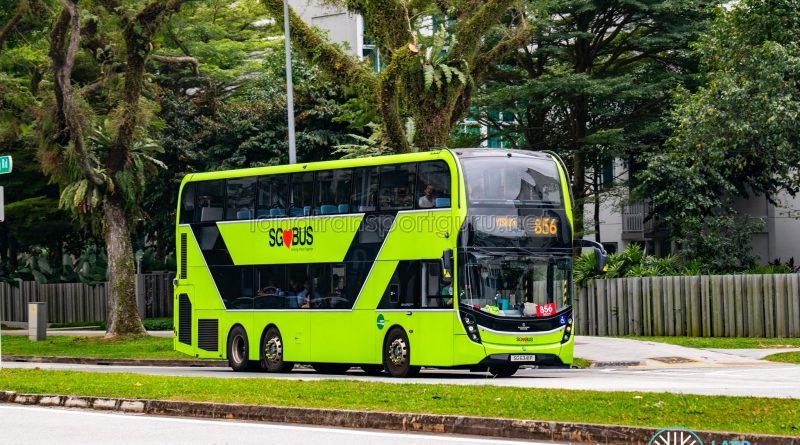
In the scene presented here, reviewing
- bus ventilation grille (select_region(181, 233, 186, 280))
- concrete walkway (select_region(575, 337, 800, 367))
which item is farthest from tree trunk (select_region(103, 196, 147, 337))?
concrete walkway (select_region(575, 337, 800, 367))

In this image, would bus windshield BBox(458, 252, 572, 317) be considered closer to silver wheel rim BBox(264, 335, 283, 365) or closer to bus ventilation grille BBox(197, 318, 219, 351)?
silver wheel rim BBox(264, 335, 283, 365)

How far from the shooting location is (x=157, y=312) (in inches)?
2087

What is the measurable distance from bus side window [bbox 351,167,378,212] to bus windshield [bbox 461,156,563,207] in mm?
2183

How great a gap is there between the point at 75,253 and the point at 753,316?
34.7m

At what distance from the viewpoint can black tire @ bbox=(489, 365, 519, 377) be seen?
960 inches

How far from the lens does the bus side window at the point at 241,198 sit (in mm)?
27172

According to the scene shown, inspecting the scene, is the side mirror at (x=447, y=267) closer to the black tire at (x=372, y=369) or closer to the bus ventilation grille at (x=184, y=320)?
the black tire at (x=372, y=369)

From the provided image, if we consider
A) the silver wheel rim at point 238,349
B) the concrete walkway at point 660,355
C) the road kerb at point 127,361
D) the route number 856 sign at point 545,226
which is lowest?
the road kerb at point 127,361

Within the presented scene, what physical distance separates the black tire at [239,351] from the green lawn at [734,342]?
10585 millimetres

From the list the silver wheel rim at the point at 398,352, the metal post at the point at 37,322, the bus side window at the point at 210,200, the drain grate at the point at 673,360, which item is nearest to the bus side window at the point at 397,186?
the silver wheel rim at the point at 398,352

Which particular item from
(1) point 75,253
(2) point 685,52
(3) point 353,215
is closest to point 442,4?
(3) point 353,215

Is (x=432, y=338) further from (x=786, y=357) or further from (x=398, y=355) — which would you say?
(x=786, y=357)

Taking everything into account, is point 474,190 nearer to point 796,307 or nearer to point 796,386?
point 796,386

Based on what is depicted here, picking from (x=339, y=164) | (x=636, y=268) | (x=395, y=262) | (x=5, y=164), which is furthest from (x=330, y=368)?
(x=636, y=268)
